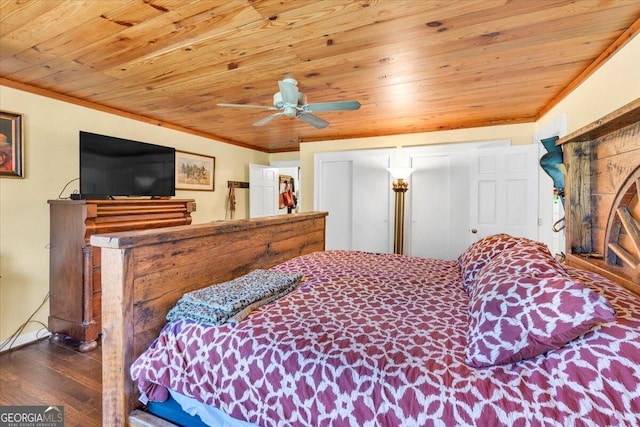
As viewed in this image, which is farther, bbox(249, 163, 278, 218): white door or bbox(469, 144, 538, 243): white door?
bbox(249, 163, 278, 218): white door

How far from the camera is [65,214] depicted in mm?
2668

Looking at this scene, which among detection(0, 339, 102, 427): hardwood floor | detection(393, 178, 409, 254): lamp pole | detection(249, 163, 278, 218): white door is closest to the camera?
detection(0, 339, 102, 427): hardwood floor

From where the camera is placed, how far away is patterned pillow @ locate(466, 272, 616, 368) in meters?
0.86

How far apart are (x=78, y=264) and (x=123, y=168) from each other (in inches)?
43.2

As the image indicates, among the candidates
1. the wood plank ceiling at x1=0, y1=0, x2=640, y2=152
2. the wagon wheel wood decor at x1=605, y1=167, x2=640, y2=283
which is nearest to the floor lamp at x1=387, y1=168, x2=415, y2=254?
the wood plank ceiling at x1=0, y1=0, x2=640, y2=152

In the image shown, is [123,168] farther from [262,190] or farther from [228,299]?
[228,299]

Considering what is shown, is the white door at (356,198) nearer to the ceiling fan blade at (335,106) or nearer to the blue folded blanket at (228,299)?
the ceiling fan blade at (335,106)

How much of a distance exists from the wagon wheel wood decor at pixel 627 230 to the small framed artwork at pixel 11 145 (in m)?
4.11

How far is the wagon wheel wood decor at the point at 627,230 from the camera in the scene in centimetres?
129

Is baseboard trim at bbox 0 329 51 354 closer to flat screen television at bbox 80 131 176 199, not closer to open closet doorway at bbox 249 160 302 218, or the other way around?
flat screen television at bbox 80 131 176 199

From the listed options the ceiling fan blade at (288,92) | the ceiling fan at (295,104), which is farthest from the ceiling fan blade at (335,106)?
the ceiling fan blade at (288,92)

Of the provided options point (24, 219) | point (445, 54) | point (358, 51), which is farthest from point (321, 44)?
point (24, 219)

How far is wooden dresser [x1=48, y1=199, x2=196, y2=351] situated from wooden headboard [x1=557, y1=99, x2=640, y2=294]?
11.3 feet

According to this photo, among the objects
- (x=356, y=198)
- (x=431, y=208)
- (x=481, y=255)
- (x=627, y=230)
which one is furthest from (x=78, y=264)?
(x=431, y=208)
